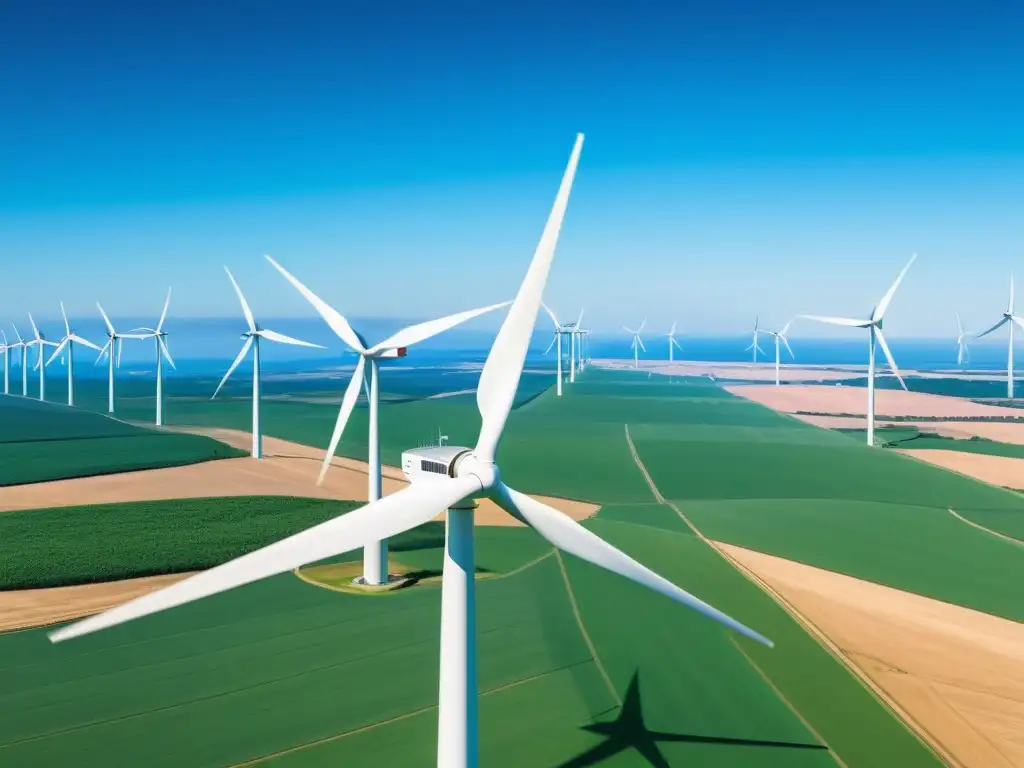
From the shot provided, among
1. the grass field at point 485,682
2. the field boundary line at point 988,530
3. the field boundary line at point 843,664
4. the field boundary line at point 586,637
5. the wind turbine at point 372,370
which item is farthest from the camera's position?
the field boundary line at point 988,530

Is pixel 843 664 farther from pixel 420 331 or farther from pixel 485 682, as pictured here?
pixel 420 331

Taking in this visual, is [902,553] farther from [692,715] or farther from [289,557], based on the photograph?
[289,557]

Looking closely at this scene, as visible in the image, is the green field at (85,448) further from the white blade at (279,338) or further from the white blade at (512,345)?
the white blade at (512,345)

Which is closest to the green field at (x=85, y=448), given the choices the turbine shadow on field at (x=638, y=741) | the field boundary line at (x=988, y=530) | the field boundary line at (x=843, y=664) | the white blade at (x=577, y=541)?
the field boundary line at (x=843, y=664)

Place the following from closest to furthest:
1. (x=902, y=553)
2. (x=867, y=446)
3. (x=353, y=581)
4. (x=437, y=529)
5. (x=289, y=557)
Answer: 1. (x=289, y=557)
2. (x=353, y=581)
3. (x=902, y=553)
4. (x=437, y=529)
5. (x=867, y=446)

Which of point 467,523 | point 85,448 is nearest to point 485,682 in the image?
point 467,523

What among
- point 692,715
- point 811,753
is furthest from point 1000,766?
point 692,715
